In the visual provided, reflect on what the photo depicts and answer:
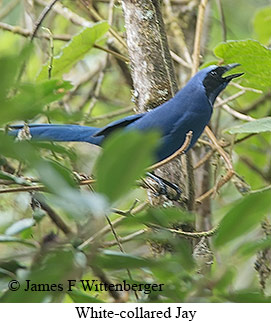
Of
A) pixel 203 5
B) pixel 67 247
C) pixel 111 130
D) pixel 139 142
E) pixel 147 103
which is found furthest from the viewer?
pixel 203 5

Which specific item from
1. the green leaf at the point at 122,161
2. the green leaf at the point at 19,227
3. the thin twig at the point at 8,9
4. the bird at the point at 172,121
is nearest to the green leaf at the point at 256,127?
the bird at the point at 172,121

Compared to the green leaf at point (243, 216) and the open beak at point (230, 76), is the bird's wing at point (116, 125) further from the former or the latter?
the green leaf at point (243, 216)

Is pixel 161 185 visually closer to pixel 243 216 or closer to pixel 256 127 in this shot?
pixel 256 127

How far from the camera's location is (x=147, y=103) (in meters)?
1.65

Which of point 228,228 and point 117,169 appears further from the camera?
point 228,228

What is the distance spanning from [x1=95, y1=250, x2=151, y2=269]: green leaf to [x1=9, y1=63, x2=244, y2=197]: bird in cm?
91

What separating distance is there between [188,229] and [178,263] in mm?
812

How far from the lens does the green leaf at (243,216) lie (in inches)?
24.4

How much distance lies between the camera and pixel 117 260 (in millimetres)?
667

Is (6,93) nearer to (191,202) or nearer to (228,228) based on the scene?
(228,228)

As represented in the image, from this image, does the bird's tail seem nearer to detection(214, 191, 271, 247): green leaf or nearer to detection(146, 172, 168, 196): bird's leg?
detection(146, 172, 168, 196): bird's leg

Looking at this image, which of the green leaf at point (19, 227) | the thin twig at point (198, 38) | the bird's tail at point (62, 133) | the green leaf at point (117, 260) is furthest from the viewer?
the thin twig at point (198, 38)

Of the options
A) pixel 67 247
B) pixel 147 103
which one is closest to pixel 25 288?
pixel 67 247

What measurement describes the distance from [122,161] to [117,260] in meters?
0.18
